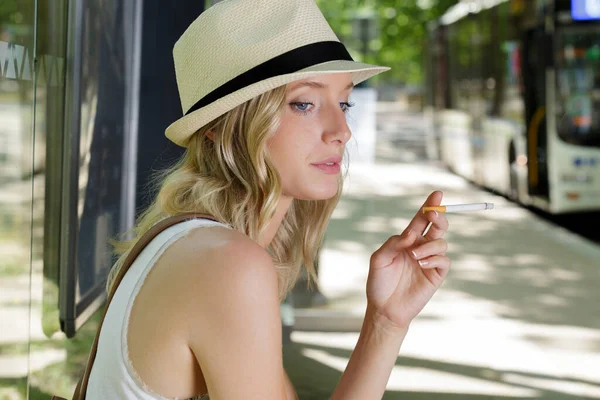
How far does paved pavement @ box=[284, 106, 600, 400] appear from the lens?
16.1ft

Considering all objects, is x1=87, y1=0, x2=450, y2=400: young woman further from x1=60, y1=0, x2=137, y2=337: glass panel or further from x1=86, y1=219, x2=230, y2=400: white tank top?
x1=60, y1=0, x2=137, y2=337: glass panel

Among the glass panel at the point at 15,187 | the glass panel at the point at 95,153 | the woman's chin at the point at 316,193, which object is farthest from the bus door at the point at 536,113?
the woman's chin at the point at 316,193

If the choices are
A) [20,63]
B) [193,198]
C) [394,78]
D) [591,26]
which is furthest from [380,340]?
[394,78]

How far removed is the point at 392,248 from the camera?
5.96 ft

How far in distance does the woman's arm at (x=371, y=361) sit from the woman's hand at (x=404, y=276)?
0.02 meters

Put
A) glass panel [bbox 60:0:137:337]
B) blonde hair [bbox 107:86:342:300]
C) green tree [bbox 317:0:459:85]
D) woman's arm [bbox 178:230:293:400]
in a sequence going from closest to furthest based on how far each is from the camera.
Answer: woman's arm [bbox 178:230:293:400] → blonde hair [bbox 107:86:342:300] → glass panel [bbox 60:0:137:337] → green tree [bbox 317:0:459:85]

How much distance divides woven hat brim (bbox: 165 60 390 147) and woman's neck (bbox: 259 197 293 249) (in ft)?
0.70

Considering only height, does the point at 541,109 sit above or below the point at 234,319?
below

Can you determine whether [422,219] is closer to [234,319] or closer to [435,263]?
[435,263]

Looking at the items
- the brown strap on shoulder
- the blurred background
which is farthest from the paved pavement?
the brown strap on shoulder

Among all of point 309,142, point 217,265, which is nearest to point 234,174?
point 309,142

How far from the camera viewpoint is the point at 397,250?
1820 mm

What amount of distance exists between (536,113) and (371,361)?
27.5 ft

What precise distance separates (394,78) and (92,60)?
862 cm
